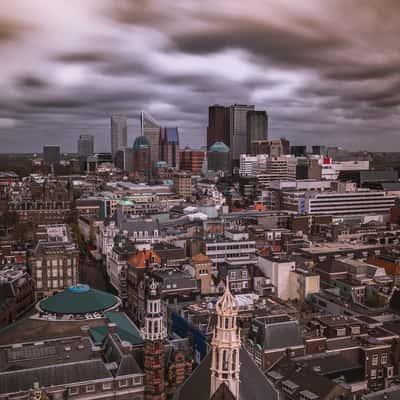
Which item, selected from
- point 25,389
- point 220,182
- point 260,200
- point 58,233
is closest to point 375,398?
point 25,389

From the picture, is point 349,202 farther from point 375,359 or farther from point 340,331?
point 375,359

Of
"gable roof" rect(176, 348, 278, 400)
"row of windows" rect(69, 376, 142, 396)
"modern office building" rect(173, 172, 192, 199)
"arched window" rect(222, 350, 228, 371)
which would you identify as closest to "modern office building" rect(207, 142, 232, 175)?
"modern office building" rect(173, 172, 192, 199)

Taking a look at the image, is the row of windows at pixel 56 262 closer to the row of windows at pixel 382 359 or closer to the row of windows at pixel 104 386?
the row of windows at pixel 104 386

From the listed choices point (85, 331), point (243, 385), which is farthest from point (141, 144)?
point (243, 385)

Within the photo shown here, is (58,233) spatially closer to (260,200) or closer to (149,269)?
(149,269)

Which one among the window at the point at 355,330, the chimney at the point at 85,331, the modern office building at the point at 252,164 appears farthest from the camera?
the modern office building at the point at 252,164

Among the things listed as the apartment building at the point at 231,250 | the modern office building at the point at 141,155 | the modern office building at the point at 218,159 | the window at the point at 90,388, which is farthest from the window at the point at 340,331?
the modern office building at the point at 218,159
